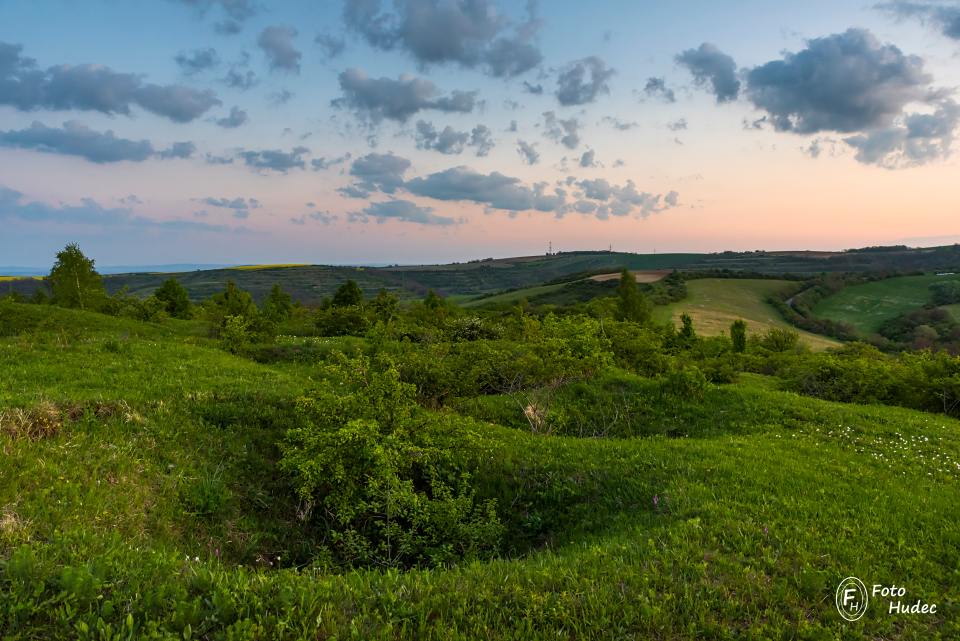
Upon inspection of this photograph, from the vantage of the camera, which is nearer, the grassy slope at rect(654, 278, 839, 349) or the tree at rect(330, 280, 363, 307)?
the tree at rect(330, 280, 363, 307)

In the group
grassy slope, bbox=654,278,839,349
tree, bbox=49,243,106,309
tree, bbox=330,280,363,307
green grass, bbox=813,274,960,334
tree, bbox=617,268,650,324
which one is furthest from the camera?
green grass, bbox=813,274,960,334

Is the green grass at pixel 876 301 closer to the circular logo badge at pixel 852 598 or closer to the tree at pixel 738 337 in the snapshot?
the tree at pixel 738 337

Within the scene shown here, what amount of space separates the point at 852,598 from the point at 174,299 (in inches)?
3067

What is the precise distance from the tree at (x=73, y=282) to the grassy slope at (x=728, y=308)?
95.6 m

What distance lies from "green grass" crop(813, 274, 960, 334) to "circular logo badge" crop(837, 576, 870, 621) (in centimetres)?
13827

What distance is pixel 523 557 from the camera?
8.88m

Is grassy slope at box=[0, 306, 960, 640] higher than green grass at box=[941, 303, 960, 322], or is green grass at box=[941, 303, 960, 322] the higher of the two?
grassy slope at box=[0, 306, 960, 640]

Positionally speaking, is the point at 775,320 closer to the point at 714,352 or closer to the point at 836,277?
the point at 836,277

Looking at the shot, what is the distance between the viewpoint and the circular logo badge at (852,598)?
6215mm

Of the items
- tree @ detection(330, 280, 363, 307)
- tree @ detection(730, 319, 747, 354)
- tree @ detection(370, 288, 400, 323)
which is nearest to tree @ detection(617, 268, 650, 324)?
tree @ detection(730, 319, 747, 354)

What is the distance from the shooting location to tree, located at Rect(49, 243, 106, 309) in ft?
163

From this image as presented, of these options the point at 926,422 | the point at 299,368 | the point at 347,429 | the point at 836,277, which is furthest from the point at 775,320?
the point at 347,429

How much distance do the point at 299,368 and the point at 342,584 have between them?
21.4m

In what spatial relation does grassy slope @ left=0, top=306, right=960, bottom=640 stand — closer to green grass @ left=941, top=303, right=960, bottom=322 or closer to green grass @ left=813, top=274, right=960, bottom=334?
green grass @ left=813, top=274, right=960, bottom=334
